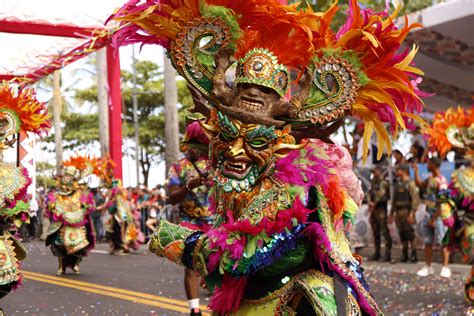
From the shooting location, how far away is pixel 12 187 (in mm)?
8039

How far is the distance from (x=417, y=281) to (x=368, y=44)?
28.0 ft

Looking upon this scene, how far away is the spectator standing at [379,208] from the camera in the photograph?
583 inches

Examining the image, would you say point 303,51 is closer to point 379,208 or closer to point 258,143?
point 258,143

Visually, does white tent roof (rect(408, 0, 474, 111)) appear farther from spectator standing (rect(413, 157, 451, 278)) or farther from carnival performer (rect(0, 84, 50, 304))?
carnival performer (rect(0, 84, 50, 304))

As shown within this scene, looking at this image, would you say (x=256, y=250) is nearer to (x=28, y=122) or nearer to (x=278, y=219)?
(x=278, y=219)

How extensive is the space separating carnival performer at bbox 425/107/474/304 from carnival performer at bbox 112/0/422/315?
518cm

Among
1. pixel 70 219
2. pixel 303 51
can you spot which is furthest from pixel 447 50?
pixel 303 51

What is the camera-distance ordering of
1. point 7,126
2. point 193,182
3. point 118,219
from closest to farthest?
point 193,182 < point 7,126 < point 118,219

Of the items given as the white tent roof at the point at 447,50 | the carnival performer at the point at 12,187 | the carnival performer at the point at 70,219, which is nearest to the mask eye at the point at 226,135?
the carnival performer at the point at 12,187

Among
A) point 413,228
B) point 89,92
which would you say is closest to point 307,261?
point 413,228

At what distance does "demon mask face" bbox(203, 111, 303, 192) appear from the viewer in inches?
147

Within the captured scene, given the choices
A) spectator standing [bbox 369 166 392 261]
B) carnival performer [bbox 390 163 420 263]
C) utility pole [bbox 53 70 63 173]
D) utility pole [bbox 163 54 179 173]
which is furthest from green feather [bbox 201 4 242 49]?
utility pole [bbox 53 70 63 173]

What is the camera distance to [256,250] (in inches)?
143

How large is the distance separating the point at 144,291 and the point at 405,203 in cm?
528
